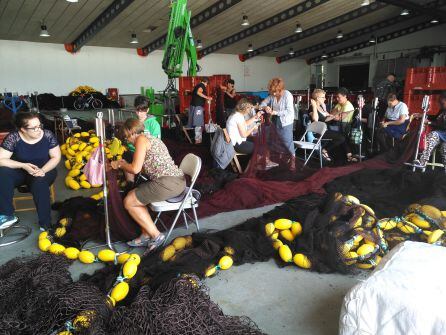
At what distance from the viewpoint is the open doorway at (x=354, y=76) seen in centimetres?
1925

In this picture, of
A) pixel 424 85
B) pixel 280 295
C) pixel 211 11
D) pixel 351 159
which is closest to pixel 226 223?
pixel 280 295

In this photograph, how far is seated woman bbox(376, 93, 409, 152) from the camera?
18.5 feet

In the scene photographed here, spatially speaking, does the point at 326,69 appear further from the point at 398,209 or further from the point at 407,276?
the point at 407,276

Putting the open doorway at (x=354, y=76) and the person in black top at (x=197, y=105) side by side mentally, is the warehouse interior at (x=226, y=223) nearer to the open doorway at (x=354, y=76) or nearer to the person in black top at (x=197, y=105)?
the person in black top at (x=197, y=105)

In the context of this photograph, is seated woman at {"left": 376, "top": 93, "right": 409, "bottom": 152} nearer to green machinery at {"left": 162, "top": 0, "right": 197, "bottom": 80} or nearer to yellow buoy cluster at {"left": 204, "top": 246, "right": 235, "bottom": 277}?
green machinery at {"left": 162, "top": 0, "right": 197, "bottom": 80}

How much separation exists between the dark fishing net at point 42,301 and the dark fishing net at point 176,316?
147 millimetres

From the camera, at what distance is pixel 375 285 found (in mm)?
1583

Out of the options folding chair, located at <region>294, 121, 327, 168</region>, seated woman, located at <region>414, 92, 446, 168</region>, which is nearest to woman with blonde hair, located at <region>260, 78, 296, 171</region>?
folding chair, located at <region>294, 121, 327, 168</region>

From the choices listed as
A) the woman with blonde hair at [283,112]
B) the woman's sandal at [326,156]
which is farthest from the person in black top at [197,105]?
the woman's sandal at [326,156]

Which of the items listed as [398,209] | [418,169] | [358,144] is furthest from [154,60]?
[398,209]

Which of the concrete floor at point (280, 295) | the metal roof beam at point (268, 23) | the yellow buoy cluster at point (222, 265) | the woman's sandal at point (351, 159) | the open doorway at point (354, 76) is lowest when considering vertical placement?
the concrete floor at point (280, 295)

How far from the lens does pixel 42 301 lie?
1824 mm

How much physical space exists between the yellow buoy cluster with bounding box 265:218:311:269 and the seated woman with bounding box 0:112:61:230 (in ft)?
6.77

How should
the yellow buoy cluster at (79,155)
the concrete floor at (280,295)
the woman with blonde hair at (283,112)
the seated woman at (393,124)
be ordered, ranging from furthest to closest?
1. the seated woman at (393,124)
2. the woman with blonde hair at (283,112)
3. the yellow buoy cluster at (79,155)
4. the concrete floor at (280,295)
